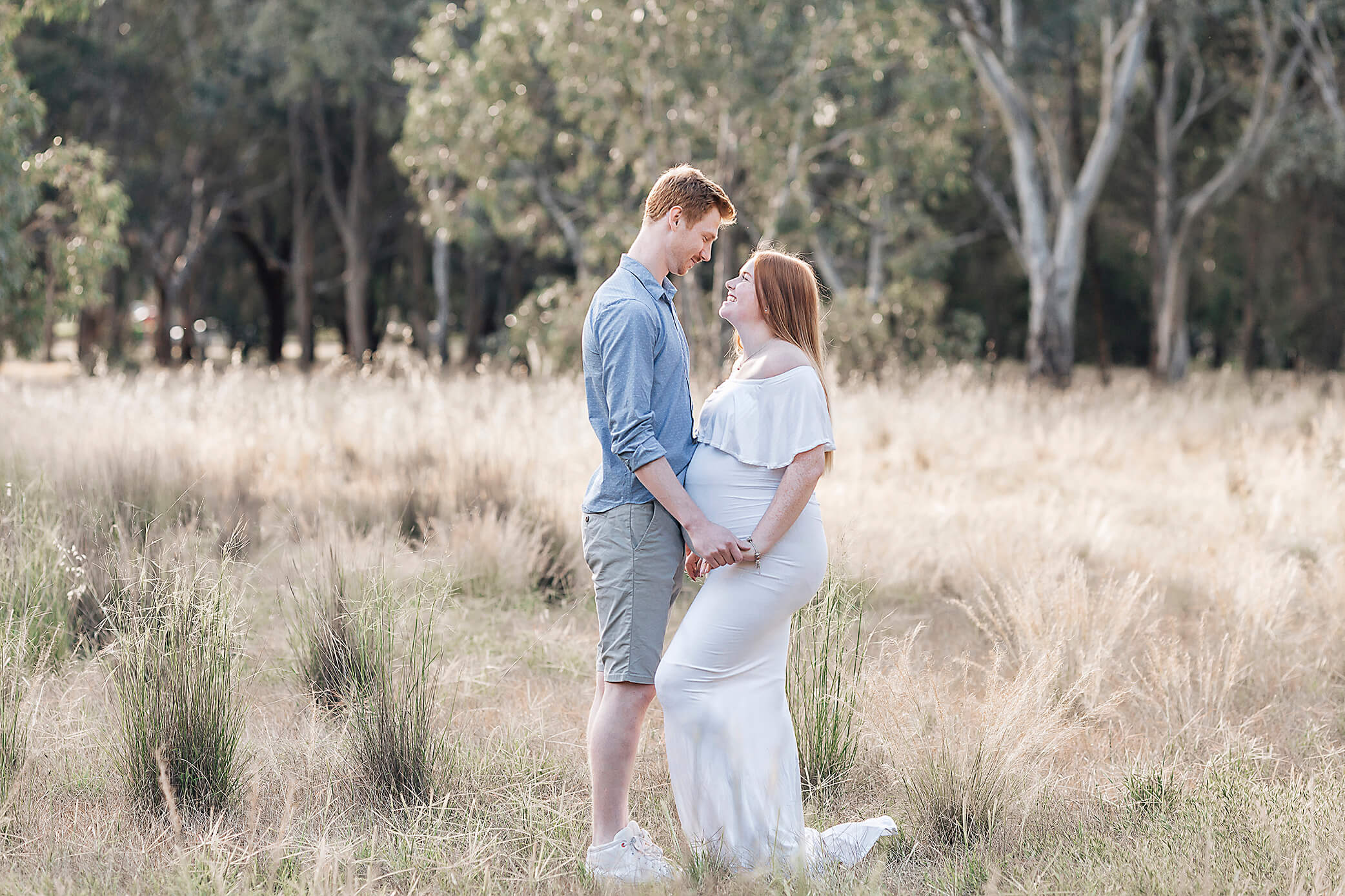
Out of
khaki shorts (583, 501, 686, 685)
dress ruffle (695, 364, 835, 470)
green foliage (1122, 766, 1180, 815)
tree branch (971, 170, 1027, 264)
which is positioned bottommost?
green foliage (1122, 766, 1180, 815)

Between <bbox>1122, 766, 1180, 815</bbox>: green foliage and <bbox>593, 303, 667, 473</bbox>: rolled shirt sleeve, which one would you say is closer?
<bbox>593, 303, 667, 473</bbox>: rolled shirt sleeve

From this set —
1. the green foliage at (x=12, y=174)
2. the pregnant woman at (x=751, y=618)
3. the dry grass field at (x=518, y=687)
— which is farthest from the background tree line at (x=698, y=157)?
the pregnant woman at (x=751, y=618)

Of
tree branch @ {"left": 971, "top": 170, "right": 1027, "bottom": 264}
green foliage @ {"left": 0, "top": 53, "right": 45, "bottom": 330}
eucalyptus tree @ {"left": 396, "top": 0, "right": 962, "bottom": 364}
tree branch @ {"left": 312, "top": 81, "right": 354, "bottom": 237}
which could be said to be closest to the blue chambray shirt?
green foliage @ {"left": 0, "top": 53, "right": 45, "bottom": 330}

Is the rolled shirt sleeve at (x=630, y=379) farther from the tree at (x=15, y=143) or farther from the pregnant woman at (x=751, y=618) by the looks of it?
the tree at (x=15, y=143)

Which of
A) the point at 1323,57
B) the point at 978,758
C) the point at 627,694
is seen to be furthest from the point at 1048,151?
the point at 627,694

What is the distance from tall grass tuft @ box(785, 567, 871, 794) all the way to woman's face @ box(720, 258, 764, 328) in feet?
3.80

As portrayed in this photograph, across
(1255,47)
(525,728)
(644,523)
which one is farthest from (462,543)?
(1255,47)

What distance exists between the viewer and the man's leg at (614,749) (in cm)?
337

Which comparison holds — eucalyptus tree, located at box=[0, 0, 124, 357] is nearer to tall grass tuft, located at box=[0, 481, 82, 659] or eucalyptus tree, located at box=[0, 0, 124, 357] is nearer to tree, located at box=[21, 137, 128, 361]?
tree, located at box=[21, 137, 128, 361]

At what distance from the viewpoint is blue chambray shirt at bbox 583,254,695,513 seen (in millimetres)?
3250

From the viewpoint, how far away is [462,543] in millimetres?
6816

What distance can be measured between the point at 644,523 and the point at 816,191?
20.9 m

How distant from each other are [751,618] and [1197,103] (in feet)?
77.7

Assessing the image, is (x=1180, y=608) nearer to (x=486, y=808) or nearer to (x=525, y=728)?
(x=525, y=728)
